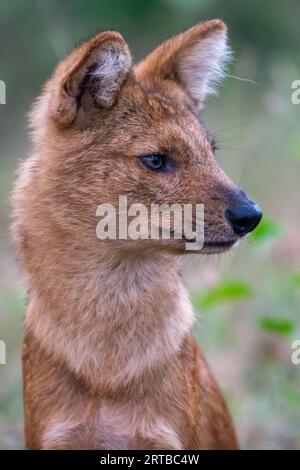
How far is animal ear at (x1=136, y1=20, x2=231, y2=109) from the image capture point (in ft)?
21.3

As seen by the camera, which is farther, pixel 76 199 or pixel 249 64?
pixel 249 64

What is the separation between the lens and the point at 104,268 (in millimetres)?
5961

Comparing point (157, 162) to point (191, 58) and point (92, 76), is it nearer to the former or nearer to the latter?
point (92, 76)

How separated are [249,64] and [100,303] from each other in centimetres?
316

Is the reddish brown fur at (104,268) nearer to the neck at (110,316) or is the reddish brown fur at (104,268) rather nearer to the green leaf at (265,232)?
the neck at (110,316)

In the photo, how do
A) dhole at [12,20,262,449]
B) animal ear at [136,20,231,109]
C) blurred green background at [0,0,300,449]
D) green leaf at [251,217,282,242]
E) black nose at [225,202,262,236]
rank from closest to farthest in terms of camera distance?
black nose at [225,202,262,236], dhole at [12,20,262,449], animal ear at [136,20,231,109], green leaf at [251,217,282,242], blurred green background at [0,0,300,449]

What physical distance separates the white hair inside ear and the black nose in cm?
126

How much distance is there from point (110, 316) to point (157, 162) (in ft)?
2.96

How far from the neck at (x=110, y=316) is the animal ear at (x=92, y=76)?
0.84 m

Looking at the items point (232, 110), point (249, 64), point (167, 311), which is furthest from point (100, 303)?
point (232, 110)

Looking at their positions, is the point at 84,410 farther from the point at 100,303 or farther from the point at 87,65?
the point at 87,65

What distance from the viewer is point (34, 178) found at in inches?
241

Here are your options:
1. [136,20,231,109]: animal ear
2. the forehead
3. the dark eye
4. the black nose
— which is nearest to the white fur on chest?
the black nose

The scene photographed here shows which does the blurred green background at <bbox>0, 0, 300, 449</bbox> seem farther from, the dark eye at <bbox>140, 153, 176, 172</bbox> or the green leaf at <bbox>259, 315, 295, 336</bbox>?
the dark eye at <bbox>140, 153, 176, 172</bbox>
